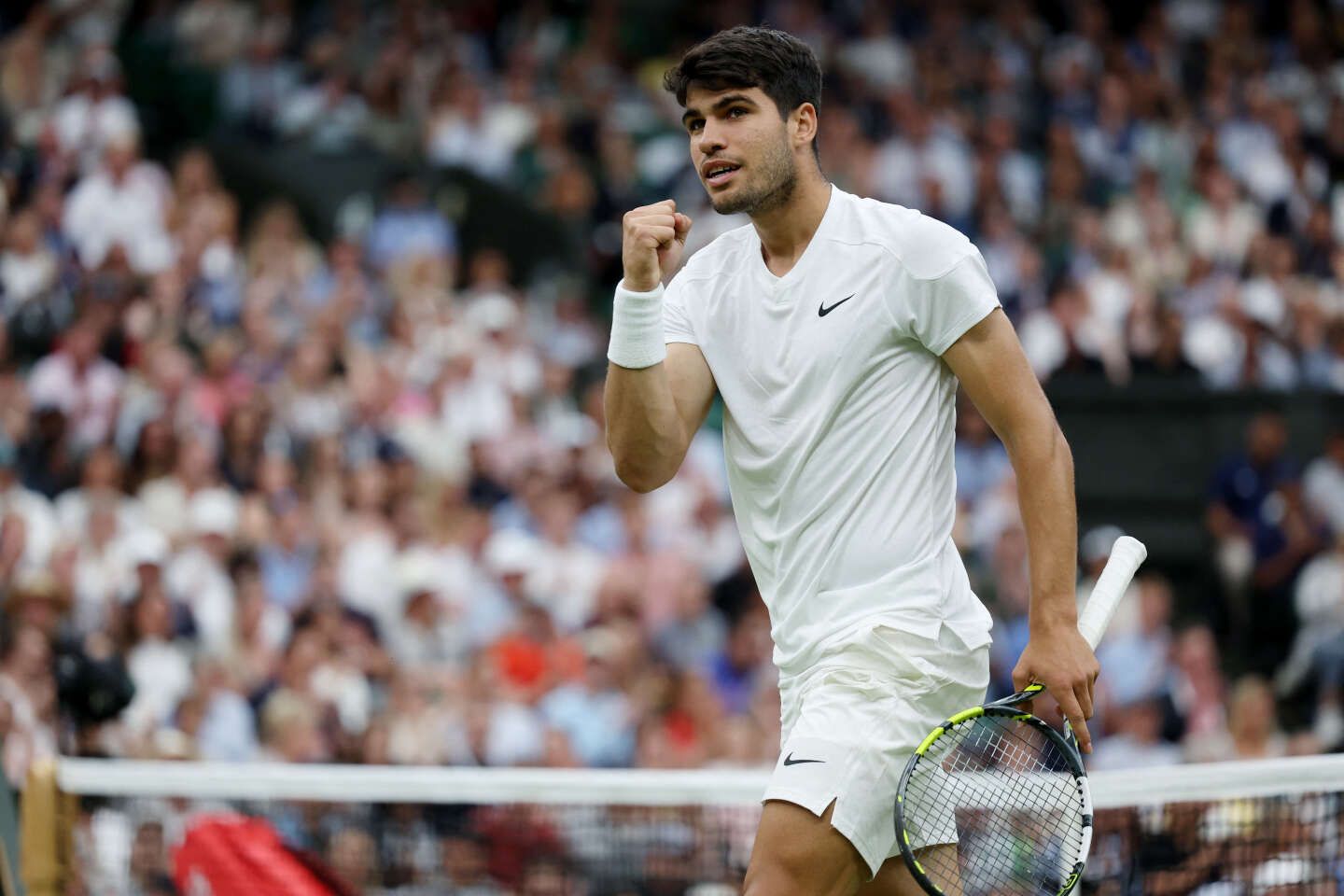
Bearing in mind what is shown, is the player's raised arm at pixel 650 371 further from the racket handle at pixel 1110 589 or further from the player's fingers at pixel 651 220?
the racket handle at pixel 1110 589

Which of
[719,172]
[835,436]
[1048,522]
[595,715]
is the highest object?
[719,172]

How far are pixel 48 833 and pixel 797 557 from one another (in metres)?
3.11

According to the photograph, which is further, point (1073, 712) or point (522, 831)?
point (522, 831)

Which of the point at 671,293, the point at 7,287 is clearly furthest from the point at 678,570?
the point at 671,293

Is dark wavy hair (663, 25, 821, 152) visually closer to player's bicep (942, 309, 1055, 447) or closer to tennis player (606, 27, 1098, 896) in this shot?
tennis player (606, 27, 1098, 896)

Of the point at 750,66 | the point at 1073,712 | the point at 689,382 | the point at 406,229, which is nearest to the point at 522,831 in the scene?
the point at 689,382

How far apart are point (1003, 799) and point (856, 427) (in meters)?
0.86

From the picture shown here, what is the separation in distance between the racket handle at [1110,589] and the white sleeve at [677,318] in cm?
104

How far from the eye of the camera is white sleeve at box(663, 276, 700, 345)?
4441mm

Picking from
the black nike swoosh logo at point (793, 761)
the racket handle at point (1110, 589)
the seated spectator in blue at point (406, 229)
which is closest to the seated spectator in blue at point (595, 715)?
the seated spectator in blue at point (406, 229)

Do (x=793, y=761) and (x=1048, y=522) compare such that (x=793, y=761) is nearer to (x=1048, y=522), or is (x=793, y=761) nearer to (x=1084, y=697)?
(x=1084, y=697)

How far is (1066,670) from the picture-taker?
3934 mm

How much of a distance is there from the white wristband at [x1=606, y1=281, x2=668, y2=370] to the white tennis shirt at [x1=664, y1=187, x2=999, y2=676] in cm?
25

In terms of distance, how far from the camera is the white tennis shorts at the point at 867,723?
393 cm
